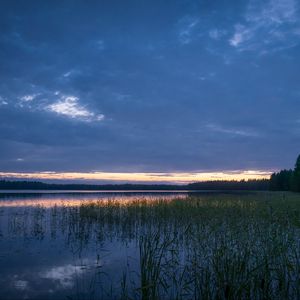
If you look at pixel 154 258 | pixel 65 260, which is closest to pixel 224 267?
pixel 154 258

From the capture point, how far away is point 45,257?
38.0 ft

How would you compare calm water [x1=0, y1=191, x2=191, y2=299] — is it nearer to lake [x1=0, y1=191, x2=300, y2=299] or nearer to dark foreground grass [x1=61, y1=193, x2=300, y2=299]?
lake [x1=0, y1=191, x2=300, y2=299]

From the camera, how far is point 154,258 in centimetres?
618

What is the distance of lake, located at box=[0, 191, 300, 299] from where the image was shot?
622 cm

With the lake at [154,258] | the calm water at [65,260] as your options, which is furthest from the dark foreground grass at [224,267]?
the calm water at [65,260]

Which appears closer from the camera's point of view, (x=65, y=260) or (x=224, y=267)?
(x=224, y=267)

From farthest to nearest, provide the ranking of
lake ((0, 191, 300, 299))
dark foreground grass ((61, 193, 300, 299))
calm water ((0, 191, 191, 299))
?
calm water ((0, 191, 191, 299)) → lake ((0, 191, 300, 299)) → dark foreground grass ((61, 193, 300, 299))

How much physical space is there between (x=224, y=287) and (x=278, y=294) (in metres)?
1.33

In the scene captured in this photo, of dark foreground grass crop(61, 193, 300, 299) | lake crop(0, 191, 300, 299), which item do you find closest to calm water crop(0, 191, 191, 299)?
lake crop(0, 191, 300, 299)

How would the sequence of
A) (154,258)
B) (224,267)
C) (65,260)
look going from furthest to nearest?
(65,260), (224,267), (154,258)

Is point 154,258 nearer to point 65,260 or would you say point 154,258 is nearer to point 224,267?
point 224,267

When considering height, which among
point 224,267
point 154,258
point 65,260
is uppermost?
point 154,258

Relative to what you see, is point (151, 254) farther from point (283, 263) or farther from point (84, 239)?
point (84, 239)

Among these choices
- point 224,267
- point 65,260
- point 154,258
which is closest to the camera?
point 154,258
